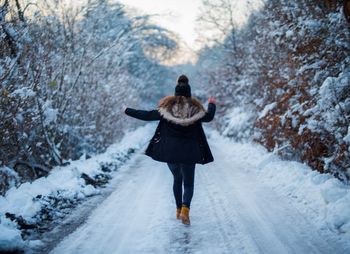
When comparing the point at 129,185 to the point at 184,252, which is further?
the point at 129,185

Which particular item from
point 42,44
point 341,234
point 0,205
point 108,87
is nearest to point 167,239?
point 341,234

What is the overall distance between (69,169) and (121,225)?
13.5 ft

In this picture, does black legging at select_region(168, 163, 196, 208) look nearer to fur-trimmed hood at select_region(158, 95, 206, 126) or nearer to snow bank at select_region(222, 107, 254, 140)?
fur-trimmed hood at select_region(158, 95, 206, 126)

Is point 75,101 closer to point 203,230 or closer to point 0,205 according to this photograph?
point 0,205

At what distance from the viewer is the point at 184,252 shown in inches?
181

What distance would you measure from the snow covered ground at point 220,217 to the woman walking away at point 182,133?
67cm

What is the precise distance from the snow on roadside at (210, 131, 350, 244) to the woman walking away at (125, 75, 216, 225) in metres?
1.91

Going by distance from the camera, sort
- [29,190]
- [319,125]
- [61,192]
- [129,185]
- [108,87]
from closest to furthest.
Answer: [29,190]
[61,192]
[319,125]
[129,185]
[108,87]

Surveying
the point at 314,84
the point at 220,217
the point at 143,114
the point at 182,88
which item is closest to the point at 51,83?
the point at 143,114

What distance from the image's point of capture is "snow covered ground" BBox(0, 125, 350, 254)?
4.79m

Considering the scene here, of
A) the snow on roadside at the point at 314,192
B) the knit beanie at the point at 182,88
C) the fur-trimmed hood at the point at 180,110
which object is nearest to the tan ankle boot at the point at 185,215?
the fur-trimmed hood at the point at 180,110

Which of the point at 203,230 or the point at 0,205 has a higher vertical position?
the point at 0,205

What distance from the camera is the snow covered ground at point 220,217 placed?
4785 millimetres

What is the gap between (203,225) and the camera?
5734mm
